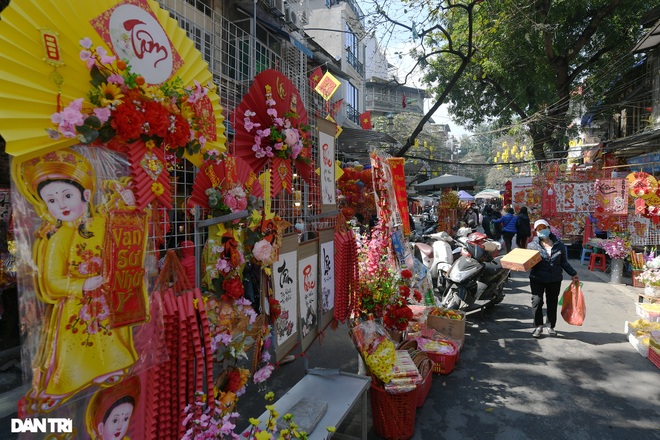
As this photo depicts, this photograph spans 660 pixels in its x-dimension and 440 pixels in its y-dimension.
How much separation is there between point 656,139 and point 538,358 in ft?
29.4

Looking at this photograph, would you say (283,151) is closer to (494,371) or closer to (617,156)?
(494,371)

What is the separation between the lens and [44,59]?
3.99 ft

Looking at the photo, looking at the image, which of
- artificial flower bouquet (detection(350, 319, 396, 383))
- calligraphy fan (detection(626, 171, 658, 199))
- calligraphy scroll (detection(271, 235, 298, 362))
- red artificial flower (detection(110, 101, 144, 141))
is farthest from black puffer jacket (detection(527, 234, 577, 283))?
red artificial flower (detection(110, 101, 144, 141))

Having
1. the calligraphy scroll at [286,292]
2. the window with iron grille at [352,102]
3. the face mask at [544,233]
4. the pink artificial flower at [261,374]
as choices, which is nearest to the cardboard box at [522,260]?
the face mask at [544,233]

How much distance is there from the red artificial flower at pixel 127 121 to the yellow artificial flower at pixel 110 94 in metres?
0.03

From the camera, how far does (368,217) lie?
7.86m

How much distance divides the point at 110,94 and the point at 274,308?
1493mm

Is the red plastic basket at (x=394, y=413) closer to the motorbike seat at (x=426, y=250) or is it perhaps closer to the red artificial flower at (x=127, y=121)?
the red artificial flower at (x=127, y=121)

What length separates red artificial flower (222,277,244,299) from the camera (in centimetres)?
204

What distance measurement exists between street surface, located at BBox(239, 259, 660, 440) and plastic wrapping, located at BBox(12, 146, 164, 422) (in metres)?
2.32

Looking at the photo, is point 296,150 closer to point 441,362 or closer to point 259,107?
point 259,107

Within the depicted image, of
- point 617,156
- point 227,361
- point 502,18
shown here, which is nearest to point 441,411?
point 227,361

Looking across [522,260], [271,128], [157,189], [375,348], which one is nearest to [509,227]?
[522,260]

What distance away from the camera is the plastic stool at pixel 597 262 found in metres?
9.81
